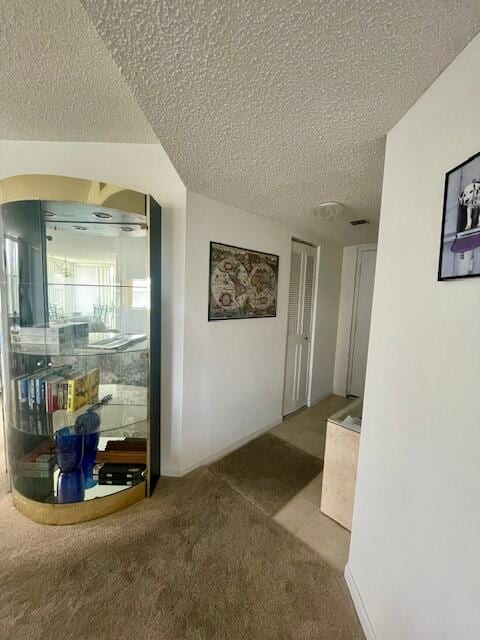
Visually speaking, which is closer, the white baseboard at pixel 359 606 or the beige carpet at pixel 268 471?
the white baseboard at pixel 359 606

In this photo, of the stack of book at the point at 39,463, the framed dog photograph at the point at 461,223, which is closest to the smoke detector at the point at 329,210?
the framed dog photograph at the point at 461,223

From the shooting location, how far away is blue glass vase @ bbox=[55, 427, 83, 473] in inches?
62.9

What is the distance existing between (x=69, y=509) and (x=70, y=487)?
121 millimetres

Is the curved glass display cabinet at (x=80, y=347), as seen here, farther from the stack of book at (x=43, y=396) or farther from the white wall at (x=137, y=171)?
the white wall at (x=137, y=171)

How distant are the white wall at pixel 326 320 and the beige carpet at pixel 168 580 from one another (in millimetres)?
2106

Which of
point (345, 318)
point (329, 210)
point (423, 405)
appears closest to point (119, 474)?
point (423, 405)

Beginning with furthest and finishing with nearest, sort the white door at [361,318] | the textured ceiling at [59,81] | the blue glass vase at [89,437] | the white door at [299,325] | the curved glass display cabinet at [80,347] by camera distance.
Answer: the white door at [361,318], the white door at [299,325], the blue glass vase at [89,437], the curved glass display cabinet at [80,347], the textured ceiling at [59,81]

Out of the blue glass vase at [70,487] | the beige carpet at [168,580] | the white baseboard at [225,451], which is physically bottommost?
the beige carpet at [168,580]

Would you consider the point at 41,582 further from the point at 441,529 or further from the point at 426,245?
the point at 426,245

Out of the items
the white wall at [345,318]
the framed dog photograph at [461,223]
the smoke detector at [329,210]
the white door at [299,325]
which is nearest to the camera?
the framed dog photograph at [461,223]

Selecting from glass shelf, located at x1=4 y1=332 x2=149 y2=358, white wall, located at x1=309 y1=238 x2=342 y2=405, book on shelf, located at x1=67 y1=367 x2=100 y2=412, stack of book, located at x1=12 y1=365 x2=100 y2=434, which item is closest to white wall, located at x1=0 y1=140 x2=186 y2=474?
glass shelf, located at x1=4 y1=332 x2=149 y2=358

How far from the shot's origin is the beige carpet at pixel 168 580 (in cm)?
105

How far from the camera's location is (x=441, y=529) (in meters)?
0.73

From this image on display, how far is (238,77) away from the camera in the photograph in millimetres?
854
